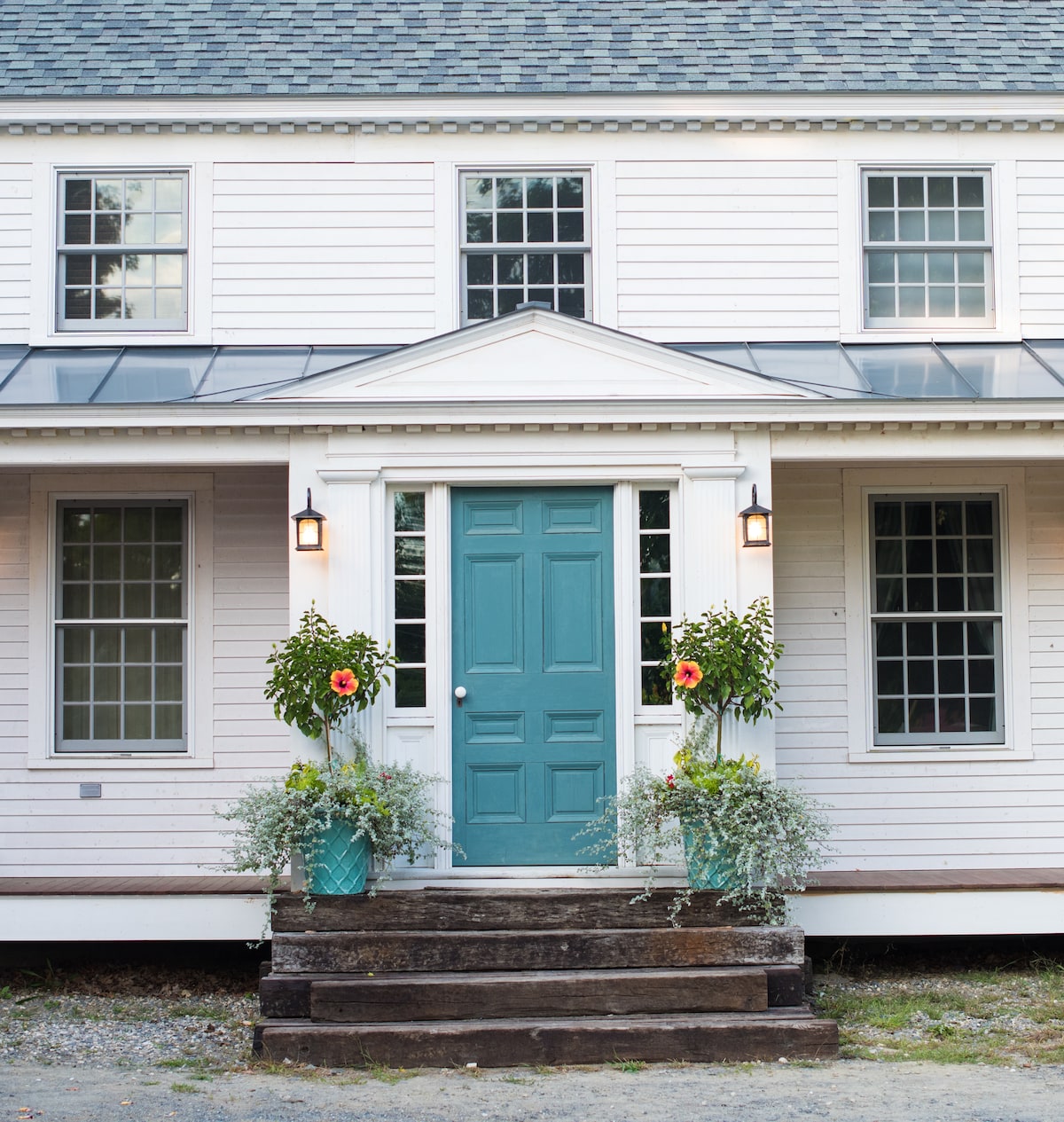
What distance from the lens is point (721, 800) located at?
632 cm

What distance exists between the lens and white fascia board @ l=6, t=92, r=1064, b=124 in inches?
323

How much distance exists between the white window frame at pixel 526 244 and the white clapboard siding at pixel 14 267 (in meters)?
2.85

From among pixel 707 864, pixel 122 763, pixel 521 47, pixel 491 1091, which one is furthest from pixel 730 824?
pixel 521 47

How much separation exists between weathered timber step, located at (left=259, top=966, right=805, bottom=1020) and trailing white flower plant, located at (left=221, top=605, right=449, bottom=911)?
38cm

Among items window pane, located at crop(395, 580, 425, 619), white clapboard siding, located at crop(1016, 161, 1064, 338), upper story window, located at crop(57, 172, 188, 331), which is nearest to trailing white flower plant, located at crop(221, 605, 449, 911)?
window pane, located at crop(395, 580, 425, 619)

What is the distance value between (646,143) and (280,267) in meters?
2.57

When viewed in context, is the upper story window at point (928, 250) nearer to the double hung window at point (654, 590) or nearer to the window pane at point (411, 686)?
the double hung window at point (654, 590)

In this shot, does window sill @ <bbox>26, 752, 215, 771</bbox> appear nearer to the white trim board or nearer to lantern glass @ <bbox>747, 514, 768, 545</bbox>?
lantern glass @ <bbox>747, 514, 768, 545</bbox>

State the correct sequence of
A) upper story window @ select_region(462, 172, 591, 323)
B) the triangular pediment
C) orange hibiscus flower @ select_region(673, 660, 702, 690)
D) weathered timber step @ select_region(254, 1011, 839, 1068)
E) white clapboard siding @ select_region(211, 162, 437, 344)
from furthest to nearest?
upper story window @ select_region(462, 172, 591, 323) → white clapboard siding @ select_region(211, 162, 437, 344) → the triangular pediment → orange hibiscus flower @ select_region(673, 660, 702, 690) → weathered timber step @ select_region(254, 1011, 839, 1068)

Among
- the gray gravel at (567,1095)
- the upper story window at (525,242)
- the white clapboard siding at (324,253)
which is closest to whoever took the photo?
the gray gravel at (567,1095)

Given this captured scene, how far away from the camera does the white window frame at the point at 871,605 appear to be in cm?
794

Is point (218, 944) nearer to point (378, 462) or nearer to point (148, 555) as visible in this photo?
point (148, 555)

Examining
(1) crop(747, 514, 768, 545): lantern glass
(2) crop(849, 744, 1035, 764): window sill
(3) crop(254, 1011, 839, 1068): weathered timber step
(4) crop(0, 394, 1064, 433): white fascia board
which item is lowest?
(3) crop(254, 1011, 839, 1068): weathered timber step

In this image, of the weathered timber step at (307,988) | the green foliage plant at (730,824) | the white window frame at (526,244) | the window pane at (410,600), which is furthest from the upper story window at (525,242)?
the weathered timber step at (307,988)
